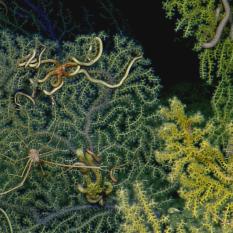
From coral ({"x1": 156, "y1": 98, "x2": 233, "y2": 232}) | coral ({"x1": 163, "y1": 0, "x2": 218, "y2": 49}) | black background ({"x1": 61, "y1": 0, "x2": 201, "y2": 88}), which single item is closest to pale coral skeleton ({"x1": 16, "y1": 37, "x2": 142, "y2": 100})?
coral ({"x1": 163, "y1": 0, "x2": 218, "y2": 49})

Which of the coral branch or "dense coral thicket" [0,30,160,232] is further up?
the coral branch

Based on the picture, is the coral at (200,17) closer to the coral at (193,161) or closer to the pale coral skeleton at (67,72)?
the pale coral skeleton at (67,72)

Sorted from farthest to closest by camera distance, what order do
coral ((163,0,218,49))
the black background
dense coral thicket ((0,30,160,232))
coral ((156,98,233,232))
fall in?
the black background, dense coral thicket ((0,30,160,232)), coral ((163,0,218,49)), coral ((156,98,233,232))

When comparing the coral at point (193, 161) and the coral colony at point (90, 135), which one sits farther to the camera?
the coral colony at point (90, 135)

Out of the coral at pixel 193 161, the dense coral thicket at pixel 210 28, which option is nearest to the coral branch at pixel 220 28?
the dense coral thicket at pixel 210 28

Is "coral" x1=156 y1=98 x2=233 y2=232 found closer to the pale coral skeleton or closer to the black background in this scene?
the pale coral skeleton

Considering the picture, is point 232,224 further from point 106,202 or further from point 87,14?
point 87,14

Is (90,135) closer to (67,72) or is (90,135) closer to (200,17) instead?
(67,72)

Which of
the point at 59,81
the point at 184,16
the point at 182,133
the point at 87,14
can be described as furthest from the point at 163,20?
the point at 182,133

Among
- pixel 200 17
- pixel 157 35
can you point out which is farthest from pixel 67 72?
pixel 157 35
